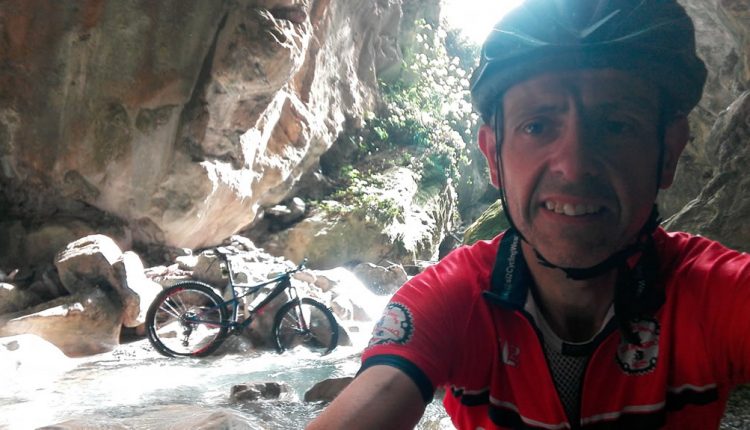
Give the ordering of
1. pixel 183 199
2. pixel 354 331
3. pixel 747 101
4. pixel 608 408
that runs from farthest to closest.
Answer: pixel 183 199, pixel 354 331, pixel 747 101, pixel 608 408

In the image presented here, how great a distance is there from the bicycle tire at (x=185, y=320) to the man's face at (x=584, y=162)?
5659mm

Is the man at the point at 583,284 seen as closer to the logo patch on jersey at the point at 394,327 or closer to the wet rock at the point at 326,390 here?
the logo patch on jersey at the point at 394,327

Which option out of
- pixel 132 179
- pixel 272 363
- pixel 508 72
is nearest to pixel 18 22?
pixel 132 179

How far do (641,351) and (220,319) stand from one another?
19.1 feet

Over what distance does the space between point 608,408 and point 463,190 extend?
59.9ft

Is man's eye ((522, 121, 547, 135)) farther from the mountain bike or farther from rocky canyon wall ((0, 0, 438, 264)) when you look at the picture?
rocky canyon wall ((0, 0, 438, 264))

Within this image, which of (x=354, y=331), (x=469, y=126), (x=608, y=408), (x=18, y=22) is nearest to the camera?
(x=608, y=408)

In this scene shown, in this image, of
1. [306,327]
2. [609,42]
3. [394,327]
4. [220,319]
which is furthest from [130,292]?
[609,42]

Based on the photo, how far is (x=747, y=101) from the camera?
15.8 feet

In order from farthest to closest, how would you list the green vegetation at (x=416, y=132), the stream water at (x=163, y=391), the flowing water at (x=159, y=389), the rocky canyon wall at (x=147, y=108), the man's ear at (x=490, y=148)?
1. the green vegetation at (x=416, y=132)
2. the rocky canyon wall at (x=147, y=108)
3. the flowing water at (x=159, y=389)
4. the stream water at (x=163, y=391)
5. the man's ear at (x=490, y=148)

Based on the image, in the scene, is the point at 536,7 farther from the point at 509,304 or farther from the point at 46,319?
the point at 46,319

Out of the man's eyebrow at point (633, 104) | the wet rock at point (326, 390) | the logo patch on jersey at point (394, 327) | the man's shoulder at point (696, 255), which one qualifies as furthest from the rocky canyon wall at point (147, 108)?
the logo patch on jersey at point (394, 327)

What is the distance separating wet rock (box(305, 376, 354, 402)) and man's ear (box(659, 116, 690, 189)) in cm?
349

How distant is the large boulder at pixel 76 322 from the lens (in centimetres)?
580
